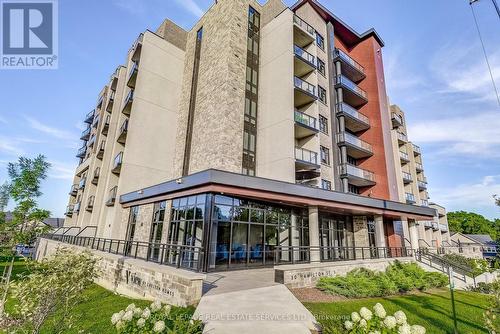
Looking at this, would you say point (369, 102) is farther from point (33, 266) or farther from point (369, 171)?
point (33, 266)

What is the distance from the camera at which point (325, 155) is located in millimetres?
23234

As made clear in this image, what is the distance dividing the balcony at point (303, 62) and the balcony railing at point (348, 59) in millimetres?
4800

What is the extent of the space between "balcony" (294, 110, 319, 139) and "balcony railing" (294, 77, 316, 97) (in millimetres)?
2338

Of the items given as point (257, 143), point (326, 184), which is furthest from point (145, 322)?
point (326, 184)

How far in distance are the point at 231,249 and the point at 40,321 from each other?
9.35 m

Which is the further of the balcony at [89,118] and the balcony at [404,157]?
the balcony at [89,118]

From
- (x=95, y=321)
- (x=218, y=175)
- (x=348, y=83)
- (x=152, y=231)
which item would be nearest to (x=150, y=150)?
(x=152, y=231)

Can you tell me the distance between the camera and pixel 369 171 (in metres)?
26.0

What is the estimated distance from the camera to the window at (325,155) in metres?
22.9

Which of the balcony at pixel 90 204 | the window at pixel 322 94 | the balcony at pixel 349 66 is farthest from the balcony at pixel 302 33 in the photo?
the balcony at pixel 90 204

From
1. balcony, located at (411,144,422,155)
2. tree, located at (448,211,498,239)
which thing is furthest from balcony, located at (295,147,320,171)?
tree, located at (448,211,498,239)

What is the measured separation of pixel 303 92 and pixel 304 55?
13.5 feet

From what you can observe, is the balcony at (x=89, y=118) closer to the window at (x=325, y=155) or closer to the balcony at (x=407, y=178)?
the window at (x=325, y=155)

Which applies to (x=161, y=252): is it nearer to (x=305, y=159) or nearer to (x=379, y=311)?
(x=379, y=311)
